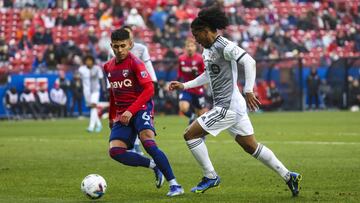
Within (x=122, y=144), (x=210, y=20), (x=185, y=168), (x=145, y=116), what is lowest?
(x=185, y=168)

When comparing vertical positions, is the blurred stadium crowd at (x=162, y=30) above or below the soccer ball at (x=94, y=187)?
below

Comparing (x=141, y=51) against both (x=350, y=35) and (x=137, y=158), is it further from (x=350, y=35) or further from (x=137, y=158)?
(x=350, y=35)

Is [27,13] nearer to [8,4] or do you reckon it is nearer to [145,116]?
[8,4]

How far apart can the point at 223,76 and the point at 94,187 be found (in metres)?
2.13

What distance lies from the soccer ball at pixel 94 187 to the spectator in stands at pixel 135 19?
99.7 feet

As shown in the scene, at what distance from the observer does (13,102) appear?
37.4 metres

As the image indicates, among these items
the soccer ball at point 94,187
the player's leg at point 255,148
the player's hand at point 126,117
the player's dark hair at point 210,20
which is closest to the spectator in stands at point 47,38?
the player's hand at point 126,117

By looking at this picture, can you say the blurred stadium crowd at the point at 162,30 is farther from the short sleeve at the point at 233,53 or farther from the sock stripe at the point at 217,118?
the short sleeve at the point at 233,53

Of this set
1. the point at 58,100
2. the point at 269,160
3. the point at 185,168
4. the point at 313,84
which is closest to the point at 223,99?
the point at 269,160

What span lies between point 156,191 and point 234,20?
3357 cm

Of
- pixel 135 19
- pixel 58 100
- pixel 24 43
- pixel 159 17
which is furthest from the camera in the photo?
pixel 159 17

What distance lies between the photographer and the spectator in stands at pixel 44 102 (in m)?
37.8

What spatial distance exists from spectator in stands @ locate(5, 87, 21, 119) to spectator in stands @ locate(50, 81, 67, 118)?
1.54 m

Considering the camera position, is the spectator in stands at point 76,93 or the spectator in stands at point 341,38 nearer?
the spectator in stands at point 76,93
